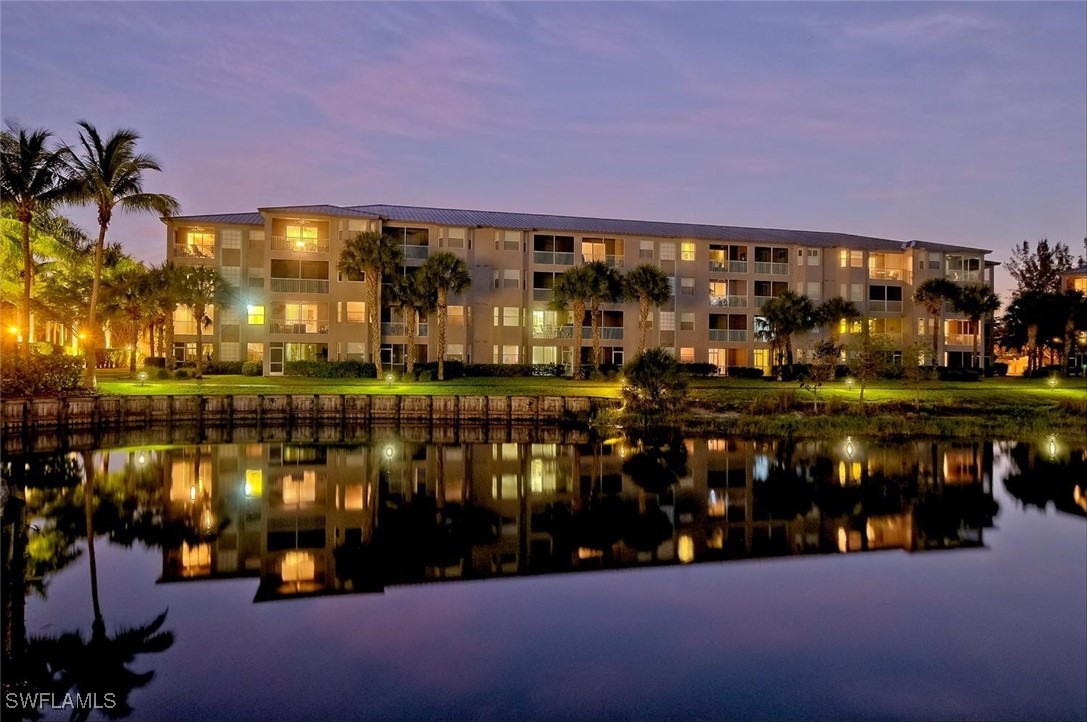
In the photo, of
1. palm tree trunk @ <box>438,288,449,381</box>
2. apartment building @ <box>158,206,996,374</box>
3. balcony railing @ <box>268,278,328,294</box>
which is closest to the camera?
palm tree trunk @ <box>438,288,449,381</box>

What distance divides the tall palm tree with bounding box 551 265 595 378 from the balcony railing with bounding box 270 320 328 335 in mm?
17741

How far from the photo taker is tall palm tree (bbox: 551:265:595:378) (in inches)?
2128

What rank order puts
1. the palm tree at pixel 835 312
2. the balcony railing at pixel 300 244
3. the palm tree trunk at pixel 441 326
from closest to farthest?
the palm tree trunk at pixel 441 326
the balcony railing at pixel 300 244
the palm tree at pixel 835 312

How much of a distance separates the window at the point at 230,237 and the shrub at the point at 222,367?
371 inches

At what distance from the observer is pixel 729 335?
207 ft

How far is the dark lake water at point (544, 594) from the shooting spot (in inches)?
408

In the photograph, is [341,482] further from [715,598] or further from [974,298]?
[974,298]

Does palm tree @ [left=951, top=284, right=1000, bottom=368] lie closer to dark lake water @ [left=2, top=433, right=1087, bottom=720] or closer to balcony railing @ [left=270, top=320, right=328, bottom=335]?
dark lake water @ [left=2, top=433, right=1087, bottom=720]

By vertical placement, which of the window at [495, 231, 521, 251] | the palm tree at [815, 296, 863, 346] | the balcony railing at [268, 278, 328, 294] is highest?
the window at [495, 231, 521, 251]

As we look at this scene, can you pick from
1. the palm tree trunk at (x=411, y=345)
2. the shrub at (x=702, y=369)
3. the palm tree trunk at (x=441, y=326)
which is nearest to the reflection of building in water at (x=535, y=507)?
the palm tree trunk at (x=441, y=326)

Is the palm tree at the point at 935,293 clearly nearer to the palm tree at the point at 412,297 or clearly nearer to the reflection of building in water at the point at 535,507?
the reflection of building in water at the point at 535,507

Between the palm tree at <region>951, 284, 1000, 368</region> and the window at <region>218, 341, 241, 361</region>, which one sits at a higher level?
the palm tree at <region>951, 284, 1000, 368</region>

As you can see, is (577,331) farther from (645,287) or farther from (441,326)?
(441,326)

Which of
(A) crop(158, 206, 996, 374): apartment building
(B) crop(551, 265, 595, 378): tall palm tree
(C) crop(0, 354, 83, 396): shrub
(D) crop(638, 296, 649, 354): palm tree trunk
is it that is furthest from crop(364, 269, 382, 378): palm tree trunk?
(D) crop(638, 296, 649, 354): palm tree trunk
